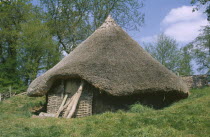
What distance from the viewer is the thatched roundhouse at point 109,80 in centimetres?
1265

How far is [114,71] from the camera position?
12.9 m

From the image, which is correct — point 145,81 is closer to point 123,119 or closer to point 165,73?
point 165,73

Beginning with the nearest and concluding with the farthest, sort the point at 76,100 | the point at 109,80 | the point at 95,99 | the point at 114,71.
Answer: the point at 109,80
the point at 76,100
the point at 114,71
the point at 95,99

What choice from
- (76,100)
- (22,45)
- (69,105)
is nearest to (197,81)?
(76,100)

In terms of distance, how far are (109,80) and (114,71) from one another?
643mm

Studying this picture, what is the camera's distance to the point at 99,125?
8.38m

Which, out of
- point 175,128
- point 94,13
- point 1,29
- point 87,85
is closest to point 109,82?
point 87,85

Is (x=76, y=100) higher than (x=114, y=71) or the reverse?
the reverse

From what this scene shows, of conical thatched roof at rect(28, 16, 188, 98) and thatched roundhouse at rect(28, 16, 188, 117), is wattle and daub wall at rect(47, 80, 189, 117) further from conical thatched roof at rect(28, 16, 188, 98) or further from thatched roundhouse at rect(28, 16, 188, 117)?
conical thatched roof at rect(28, 16, 188, 98)

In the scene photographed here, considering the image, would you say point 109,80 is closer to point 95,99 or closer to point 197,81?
point 95,99

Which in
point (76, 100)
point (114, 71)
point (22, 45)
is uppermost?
point (22, 45)

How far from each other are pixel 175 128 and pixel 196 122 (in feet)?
2.79

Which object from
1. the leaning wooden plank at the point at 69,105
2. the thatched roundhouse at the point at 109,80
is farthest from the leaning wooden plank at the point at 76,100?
the thatched roundhouse at the point at 109,80

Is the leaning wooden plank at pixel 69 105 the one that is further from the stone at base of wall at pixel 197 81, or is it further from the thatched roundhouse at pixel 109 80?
the stone at base of wall at pixel 197 81
